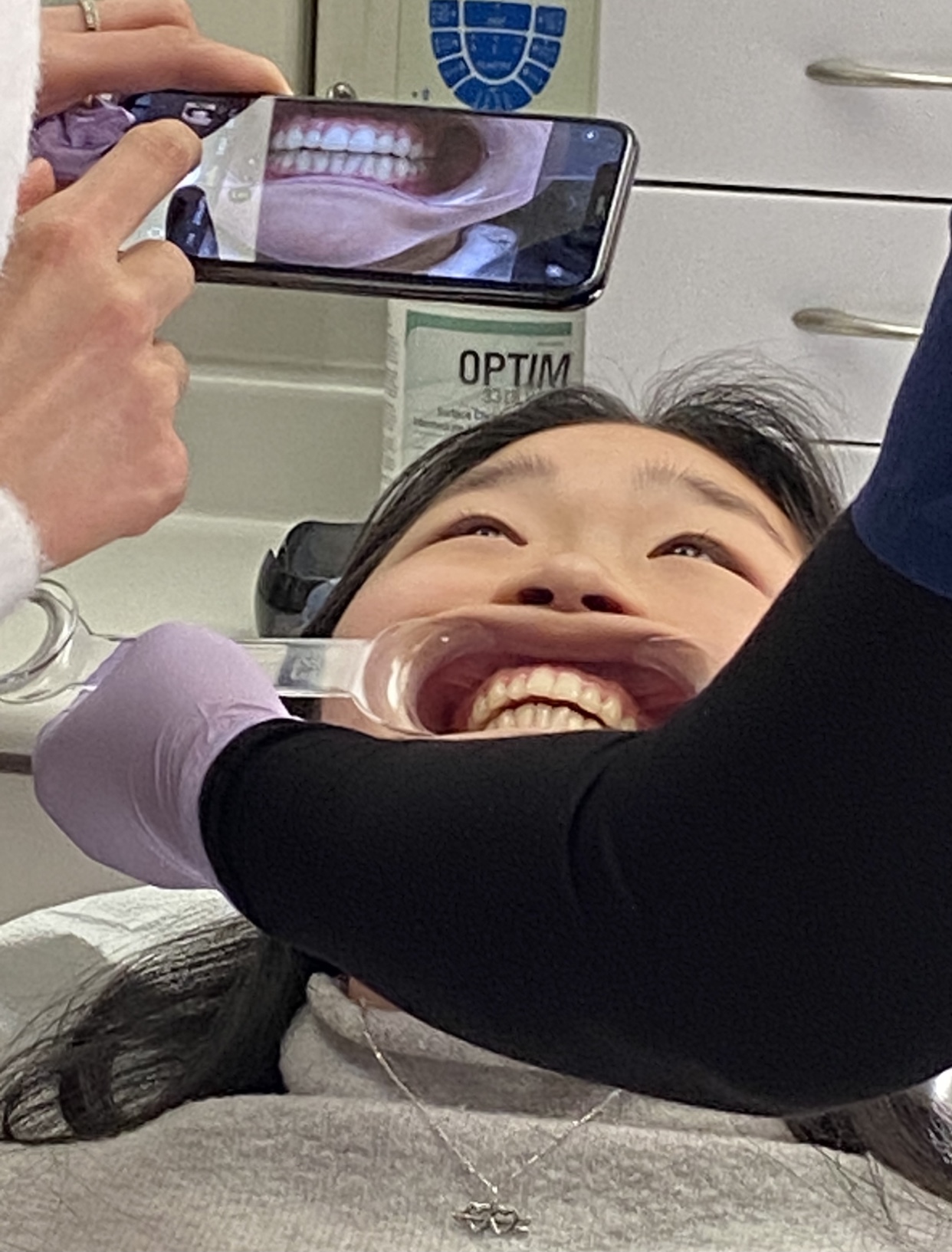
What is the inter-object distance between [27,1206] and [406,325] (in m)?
0.69

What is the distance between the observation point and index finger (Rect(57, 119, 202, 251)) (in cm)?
60

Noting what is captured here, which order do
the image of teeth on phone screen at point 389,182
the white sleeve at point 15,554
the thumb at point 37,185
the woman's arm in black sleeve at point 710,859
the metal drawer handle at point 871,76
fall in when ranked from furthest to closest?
the metal drawer handle at point 871,76
the image of teeth on phone screen at point 389,182
the thumb at point 37,185
the white sleeve at point 15,554
the woman's arm in black sleeve at point 710,859

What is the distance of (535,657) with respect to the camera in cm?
82

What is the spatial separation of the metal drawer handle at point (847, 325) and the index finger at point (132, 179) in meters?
0.72

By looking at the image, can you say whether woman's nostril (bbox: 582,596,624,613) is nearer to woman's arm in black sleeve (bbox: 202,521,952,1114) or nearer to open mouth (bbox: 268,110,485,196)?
open mouth (bbox: 268,110,485,196)

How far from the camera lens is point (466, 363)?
128cm

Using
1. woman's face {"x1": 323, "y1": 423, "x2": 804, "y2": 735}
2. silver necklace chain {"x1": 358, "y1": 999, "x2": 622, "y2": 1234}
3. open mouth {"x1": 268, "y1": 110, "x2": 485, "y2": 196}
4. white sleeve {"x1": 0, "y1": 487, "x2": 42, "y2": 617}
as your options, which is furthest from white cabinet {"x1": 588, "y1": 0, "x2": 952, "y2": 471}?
white sleeve {"x1": 0, "y1": 487, "x2": 42, "y2": 617}

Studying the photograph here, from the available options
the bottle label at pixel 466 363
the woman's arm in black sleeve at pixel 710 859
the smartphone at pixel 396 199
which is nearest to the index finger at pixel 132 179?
the smartphone at pixel 396 199

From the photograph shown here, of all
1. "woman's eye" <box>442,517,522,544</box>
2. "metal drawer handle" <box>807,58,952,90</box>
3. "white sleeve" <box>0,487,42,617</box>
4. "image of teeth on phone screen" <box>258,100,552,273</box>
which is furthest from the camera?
"metal drawer handle" <box>807,58,952,90</box>

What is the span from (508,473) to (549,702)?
138 millimetres

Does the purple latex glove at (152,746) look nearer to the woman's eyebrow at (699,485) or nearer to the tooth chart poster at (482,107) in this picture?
the woman's eyebrow at (699,485)

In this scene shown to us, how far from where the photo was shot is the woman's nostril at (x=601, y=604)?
80 centimetres

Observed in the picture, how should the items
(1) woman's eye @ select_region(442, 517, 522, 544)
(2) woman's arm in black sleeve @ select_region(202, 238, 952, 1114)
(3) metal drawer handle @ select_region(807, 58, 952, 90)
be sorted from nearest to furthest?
(2) woman's arm in black sleeve @ select_region(202, 238, 952, 1114)
(1) woman's eye @ select_region(442, 517, 522, 544)
(3) metal drawer handle @ select_region(807, 58, 952, 90)

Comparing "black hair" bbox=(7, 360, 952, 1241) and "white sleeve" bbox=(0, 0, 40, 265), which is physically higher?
"white sleeve" bbox=(0, 0, 40, 265)
